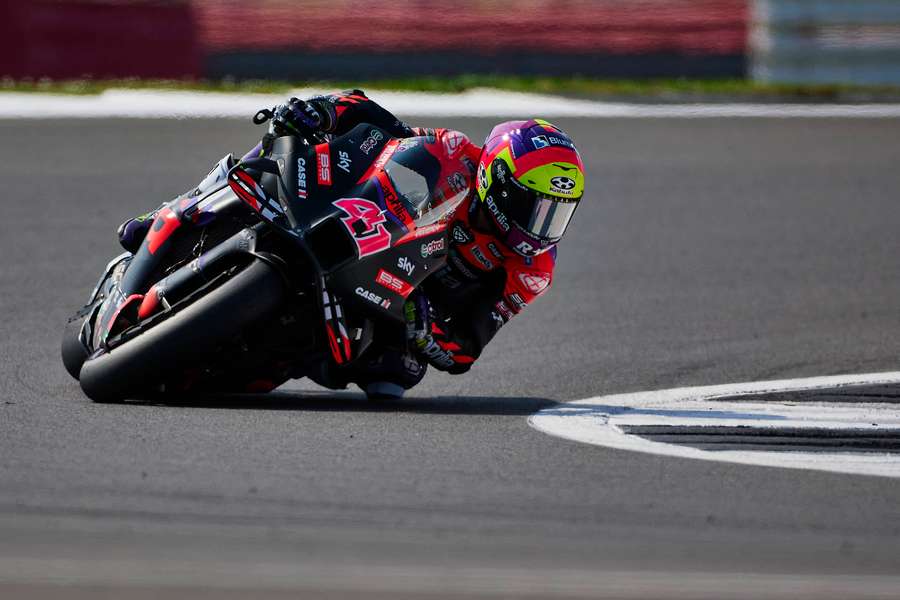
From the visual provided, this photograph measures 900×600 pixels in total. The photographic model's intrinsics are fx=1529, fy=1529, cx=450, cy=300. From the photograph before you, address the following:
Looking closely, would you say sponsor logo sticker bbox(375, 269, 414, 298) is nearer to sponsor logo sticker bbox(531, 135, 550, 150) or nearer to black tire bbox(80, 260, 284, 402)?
black tire bbox(80, 260, 284, 402)

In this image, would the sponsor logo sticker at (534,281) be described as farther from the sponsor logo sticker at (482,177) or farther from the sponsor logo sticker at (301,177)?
the sponsor logo sticker at (301,177)

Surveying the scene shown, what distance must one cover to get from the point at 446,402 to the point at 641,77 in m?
10.1

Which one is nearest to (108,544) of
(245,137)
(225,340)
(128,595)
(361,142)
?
(128,595)

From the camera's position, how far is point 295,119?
5.95m

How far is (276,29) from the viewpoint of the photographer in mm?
15969

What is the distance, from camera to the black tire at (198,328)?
211 inches

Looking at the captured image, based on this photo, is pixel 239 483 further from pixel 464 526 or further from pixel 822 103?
pixel 822 103

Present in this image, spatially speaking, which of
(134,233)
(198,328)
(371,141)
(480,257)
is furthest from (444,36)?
(198,328)

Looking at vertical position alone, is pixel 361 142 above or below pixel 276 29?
above

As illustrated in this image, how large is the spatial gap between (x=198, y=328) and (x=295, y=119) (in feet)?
3.37

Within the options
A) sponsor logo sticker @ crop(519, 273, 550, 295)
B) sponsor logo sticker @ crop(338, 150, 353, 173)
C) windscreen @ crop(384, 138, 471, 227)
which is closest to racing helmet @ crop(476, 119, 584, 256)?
windscreen @ crop(384, 138, 471, 227)

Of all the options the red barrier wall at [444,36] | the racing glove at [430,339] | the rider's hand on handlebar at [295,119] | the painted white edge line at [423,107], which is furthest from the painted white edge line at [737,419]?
the red barrier wall at [444,36]

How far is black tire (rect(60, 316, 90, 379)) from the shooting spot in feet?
20.2

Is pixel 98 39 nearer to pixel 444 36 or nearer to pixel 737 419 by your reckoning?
pixel 444 36
